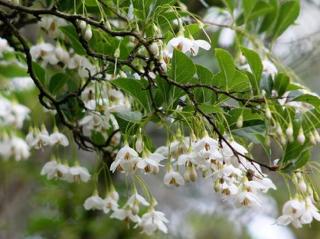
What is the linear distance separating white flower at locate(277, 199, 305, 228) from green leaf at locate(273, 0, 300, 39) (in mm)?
682

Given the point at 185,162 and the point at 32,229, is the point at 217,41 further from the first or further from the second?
the point at 32,229

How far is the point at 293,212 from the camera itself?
1.36 meters

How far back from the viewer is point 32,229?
284 centimetres

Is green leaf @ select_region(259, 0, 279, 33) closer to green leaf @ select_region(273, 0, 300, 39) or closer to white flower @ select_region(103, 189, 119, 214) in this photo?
green leaf @ select_region(273, 0, 300, 39)

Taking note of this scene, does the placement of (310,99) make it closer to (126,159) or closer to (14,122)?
(126,159)

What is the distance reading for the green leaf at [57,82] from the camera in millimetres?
1664

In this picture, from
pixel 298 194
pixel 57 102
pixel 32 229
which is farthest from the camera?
pixel 32 229

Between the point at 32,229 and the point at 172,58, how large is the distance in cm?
182

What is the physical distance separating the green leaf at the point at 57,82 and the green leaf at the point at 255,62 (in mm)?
570

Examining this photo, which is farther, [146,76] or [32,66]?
[32,66]

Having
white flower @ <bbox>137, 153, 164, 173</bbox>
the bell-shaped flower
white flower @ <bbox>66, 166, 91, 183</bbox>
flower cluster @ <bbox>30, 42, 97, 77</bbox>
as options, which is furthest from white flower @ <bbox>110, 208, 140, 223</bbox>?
the bell-shaped flower

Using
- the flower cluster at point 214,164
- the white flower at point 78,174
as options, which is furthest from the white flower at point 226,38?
the flower cluster at point 214,164

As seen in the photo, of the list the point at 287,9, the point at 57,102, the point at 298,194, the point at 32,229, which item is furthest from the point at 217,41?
the point at 32,229

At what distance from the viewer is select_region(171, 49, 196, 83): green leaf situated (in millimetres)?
1246
